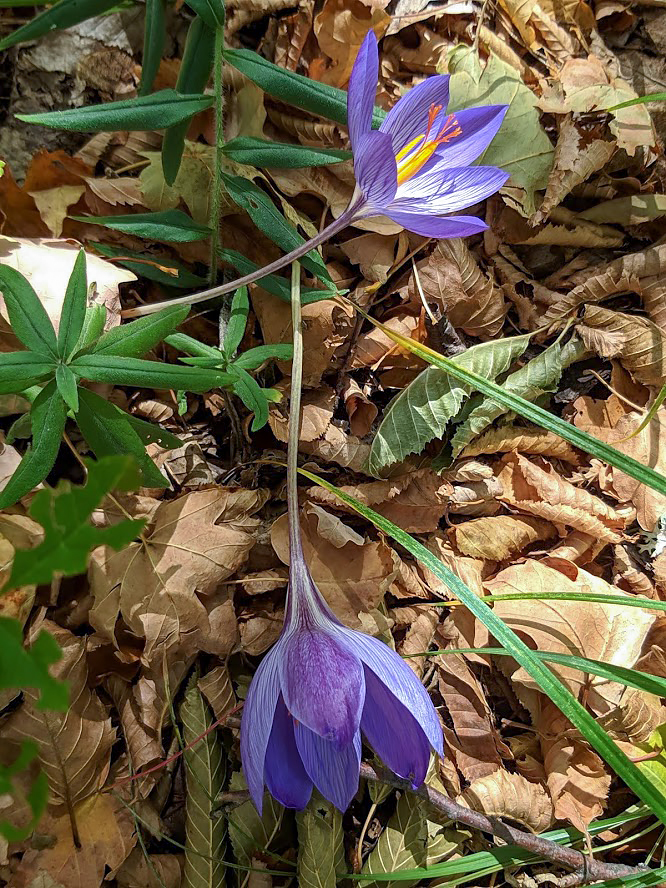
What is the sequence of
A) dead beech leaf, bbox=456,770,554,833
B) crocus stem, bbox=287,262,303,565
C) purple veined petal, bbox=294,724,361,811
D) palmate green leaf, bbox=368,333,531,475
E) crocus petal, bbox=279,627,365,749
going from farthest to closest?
1. palmate green leaf, bbox=368,333,531,475
2. dead beech leaf, bbox=456,770,554,833
3. crocus stem, bbox=287,262,303,565
4. purple veined petal, bbox=294,724,361,811
5. crocus petal, bbox=279,627,365,749

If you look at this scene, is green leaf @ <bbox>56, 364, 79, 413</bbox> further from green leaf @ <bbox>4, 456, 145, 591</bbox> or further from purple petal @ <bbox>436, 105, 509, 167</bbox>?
purple petal @ <bbox>436, 105, 509, 167</bbox>

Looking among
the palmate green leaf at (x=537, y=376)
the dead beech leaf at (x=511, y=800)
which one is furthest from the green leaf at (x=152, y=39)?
the dead beech leaf at (x=511, y=800)

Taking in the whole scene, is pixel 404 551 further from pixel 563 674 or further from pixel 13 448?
pixel 13 448

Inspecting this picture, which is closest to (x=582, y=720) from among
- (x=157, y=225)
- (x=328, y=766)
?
(x=328, y=766)

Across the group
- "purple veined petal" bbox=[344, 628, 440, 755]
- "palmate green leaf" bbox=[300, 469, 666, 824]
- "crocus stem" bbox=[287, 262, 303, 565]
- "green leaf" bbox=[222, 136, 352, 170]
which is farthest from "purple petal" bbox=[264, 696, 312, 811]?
"green leaf" bbox=[222, 136, 352, 170]

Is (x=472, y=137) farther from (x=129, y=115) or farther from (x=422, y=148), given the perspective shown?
(x=129, y=115)

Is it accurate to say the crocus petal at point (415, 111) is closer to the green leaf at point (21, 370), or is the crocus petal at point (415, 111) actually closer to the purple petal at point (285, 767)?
the green leaf at point (21, 370)

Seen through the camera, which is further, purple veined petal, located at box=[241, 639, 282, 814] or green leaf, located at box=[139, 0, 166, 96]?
green leaf, located at box=[139, 0, 166, 96]

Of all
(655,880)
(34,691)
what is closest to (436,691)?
(655,880)
